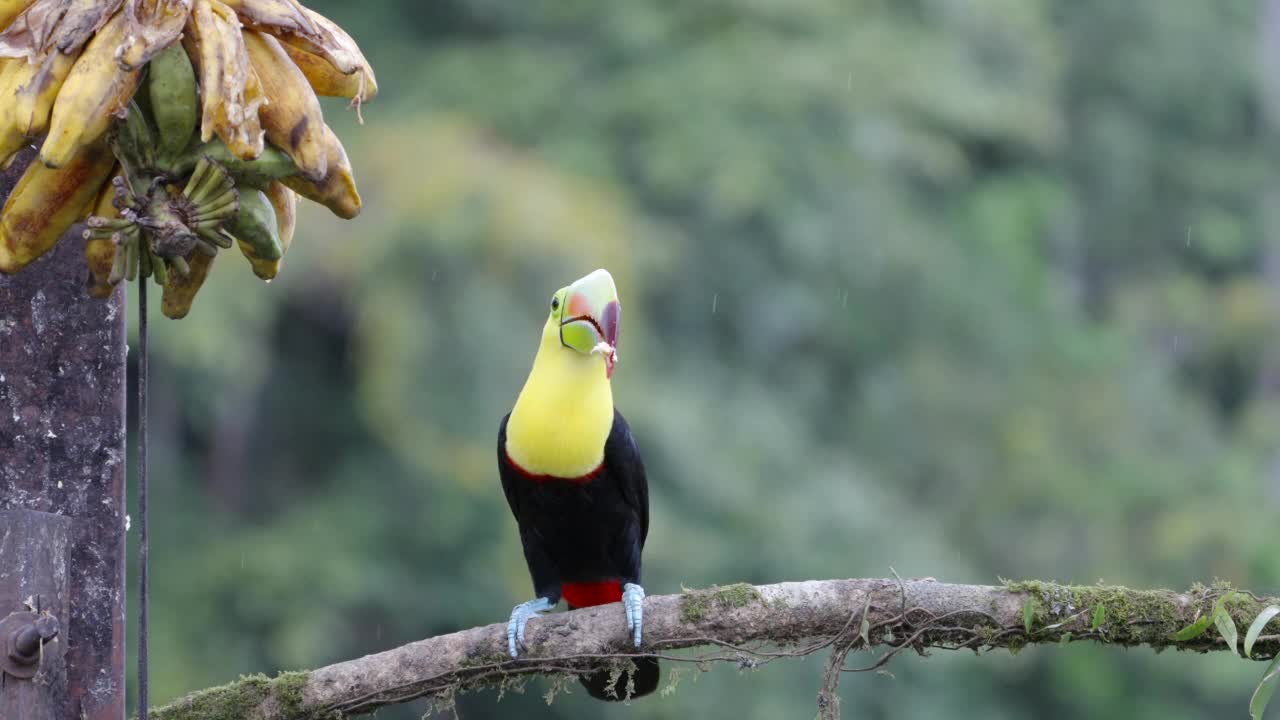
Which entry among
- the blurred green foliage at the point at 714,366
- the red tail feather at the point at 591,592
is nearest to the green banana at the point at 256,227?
the red tail feather at the point at 591,592

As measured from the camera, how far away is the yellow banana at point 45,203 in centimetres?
189

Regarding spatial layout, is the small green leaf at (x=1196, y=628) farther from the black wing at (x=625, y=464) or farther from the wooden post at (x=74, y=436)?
the wooden post at (x=74, y=436)

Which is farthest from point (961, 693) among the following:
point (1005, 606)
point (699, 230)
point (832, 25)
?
point (1005, 606)

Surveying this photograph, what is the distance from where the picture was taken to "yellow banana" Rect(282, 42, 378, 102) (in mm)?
2027

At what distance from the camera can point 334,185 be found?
77.4 inches

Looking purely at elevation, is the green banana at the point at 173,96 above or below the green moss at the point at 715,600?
above

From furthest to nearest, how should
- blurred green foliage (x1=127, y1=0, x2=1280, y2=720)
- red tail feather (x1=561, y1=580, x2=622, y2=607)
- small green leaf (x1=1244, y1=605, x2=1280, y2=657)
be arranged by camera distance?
blurred green foliage (x1=127, y1=0, x2=1280, y2=720) < red tail feather (x1=561, y1=580, x2=622, y2=607) < small green leaf (x1=1244, y1=605, x2=1280, y2=657)

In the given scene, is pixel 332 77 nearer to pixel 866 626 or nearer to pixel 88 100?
pixel 88 100

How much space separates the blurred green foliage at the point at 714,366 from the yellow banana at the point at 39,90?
5619mm

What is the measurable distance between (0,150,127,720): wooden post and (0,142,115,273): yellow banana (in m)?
0.09

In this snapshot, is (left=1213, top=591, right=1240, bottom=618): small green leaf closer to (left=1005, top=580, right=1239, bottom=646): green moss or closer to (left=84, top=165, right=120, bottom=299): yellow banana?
(left=1005, top=580, right=1239, bottom=646): green moss

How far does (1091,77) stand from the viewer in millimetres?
12969

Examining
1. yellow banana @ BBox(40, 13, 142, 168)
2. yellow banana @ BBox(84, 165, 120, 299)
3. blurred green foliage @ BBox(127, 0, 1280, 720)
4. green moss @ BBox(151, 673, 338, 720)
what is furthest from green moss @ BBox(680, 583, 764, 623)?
blurred green foliage @ BBox(127, 0, 1280, 720)

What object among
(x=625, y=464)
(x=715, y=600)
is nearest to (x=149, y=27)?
(x=715, y=600)
